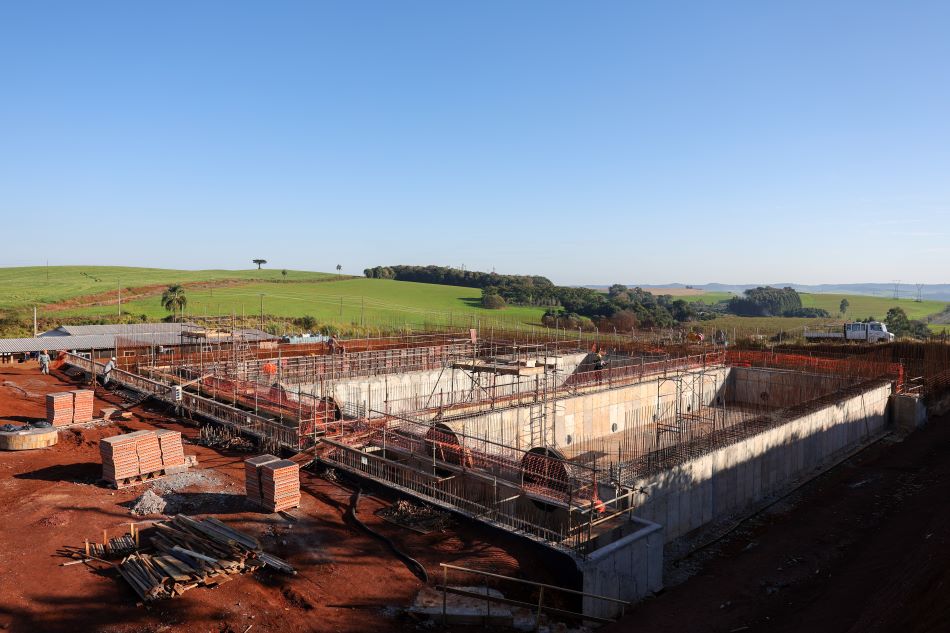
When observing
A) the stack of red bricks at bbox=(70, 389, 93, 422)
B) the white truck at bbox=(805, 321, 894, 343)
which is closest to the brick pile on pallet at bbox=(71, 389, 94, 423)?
the stack of red bricks at bbox=(70, 389, 93, 422)

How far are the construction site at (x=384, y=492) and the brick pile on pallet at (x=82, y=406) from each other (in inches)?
4.7

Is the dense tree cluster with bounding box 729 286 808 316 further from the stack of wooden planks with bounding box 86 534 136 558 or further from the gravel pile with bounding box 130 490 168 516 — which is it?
the stack of wooden planks with bounding box 86 534 136 558

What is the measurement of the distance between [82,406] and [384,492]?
9.50 metres

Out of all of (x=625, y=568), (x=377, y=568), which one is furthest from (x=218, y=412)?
(x=625, y=568)

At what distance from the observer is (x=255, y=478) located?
10922 mm

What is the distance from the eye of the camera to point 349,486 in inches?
491

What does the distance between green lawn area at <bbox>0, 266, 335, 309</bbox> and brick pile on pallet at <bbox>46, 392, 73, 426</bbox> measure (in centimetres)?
4435

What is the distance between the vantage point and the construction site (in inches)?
319

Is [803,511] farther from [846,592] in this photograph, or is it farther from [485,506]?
[485,506]

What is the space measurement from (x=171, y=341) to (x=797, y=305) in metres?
109

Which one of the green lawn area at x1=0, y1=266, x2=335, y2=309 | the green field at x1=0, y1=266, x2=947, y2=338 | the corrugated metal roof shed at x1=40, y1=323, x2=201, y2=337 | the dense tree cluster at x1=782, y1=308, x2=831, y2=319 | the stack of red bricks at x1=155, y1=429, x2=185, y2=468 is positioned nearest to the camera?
the stack of red bricks at x1=155, y1=429, x2=185, y2=468

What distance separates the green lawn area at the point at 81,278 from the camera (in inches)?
2329

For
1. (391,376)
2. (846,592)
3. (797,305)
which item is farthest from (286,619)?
(797,305)

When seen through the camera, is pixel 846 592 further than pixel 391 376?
No
